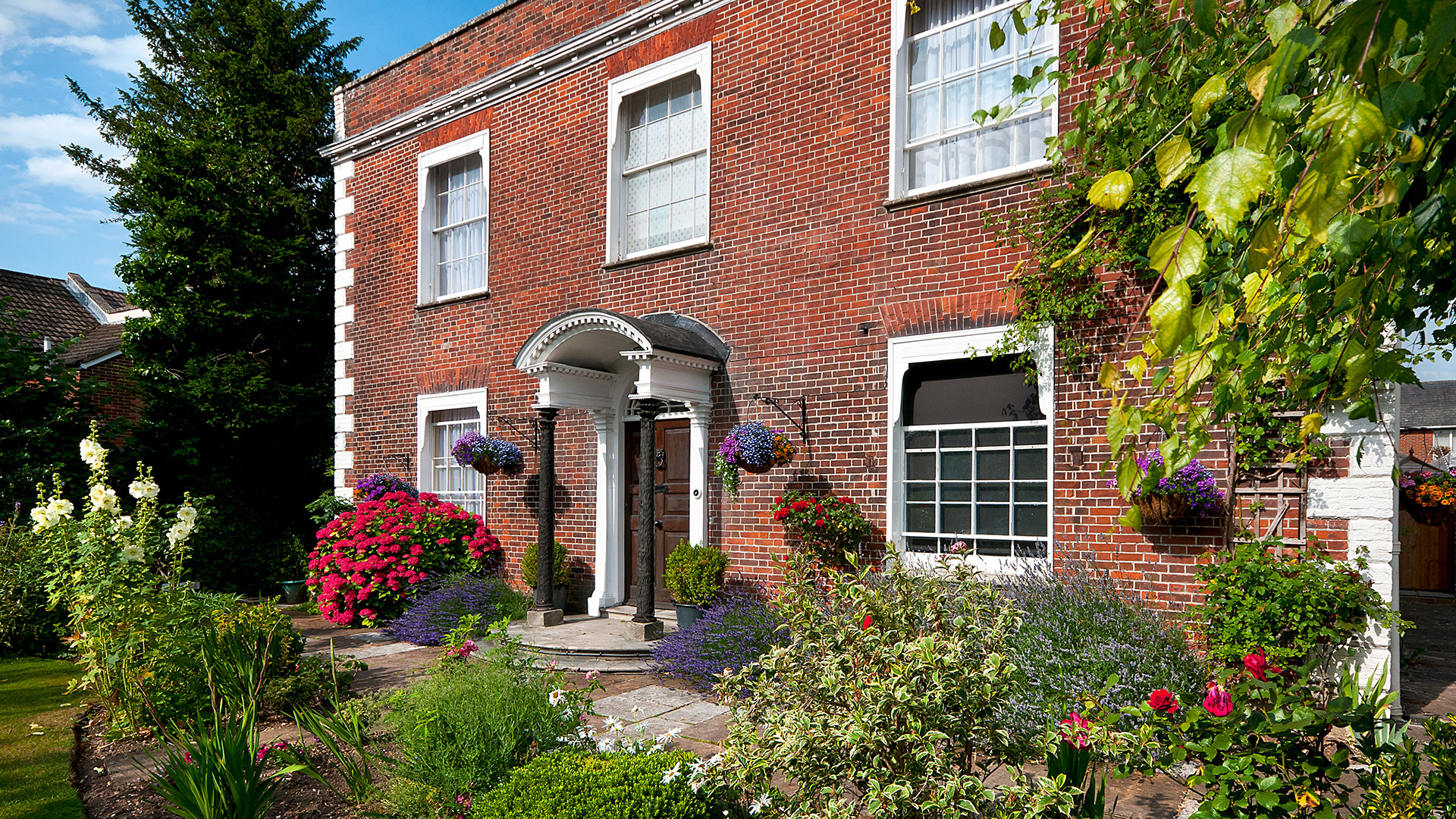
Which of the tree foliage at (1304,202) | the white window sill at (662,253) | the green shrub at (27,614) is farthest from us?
the white window sill at (662,253)

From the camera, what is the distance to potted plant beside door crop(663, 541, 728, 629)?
312 inches

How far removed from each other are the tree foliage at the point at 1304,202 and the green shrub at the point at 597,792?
6.68ft

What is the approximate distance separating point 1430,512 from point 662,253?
7.50m

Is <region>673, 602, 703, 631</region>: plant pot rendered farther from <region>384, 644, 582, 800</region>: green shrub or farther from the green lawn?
the green lawn

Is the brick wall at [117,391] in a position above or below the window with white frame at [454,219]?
below

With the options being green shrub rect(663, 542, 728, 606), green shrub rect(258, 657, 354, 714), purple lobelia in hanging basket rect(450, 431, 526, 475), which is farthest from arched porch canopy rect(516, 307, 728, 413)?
green shrub rect(258, 657, 354, 714)

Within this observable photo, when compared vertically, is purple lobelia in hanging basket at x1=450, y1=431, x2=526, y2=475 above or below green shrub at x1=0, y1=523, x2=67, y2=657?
above

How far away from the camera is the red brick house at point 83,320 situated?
18625 millimetres

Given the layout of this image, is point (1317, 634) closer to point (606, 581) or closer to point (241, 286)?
point (606, 581)

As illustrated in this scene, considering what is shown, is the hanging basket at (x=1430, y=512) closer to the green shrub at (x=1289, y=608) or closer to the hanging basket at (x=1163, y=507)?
the green shrub at (x=1289, y=608)

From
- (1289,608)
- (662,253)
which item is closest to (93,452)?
(662,253)

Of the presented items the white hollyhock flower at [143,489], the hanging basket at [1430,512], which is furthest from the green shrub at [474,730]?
the hanging basket at [1430,512]

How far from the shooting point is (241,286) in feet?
47.9

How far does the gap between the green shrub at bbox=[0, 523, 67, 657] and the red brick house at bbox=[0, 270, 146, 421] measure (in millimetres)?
10148
